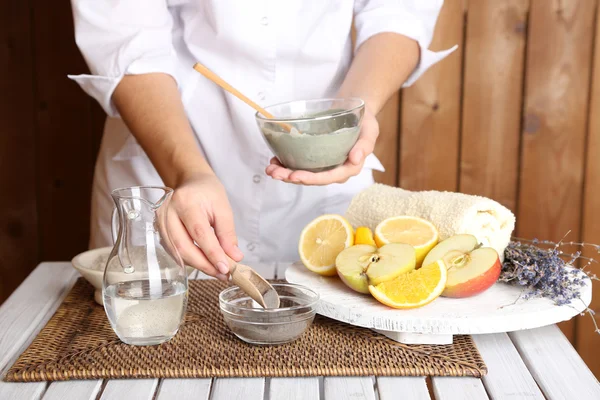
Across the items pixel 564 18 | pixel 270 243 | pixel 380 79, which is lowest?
pixel 270 243

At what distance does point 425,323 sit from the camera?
3.32ft

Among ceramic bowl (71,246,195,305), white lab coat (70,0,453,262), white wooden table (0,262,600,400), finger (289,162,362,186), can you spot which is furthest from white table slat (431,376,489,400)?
white lab coat (70,0,453,262)

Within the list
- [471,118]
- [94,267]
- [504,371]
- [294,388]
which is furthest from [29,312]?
[471,118]

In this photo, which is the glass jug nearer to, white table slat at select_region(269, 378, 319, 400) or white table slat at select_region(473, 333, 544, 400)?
white table slat at select_region(269, 378, 319, 400)

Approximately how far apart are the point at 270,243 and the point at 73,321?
0.60 metres

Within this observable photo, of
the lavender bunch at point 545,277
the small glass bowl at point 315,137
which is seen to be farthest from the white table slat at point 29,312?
the lavender bunch at point 545,277

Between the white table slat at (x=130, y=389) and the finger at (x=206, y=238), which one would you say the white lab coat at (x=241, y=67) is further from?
the white table slat at (x=130, y=389)

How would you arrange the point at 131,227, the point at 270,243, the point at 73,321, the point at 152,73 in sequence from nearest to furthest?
the point at 131,227 → the point at 73,321 → the point at 152,73 → the point at 270,243

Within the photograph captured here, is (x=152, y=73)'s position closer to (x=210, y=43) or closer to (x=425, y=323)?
(x=210, y=43)

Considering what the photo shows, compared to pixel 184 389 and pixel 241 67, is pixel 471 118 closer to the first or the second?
pixel 241 67

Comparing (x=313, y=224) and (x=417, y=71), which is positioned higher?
(x=417, y=71)

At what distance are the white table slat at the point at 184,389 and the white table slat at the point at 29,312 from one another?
15 centimetres

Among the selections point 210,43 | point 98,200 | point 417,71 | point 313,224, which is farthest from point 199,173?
point 417,71

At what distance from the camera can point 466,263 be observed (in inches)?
44.1
